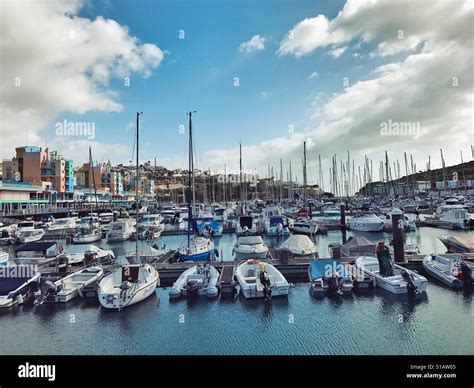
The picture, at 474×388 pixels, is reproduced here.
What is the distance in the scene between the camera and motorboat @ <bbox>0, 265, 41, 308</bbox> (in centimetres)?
1526

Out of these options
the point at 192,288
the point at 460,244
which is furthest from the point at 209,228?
the point at 460,244

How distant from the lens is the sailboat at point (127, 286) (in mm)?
14477

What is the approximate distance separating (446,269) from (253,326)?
1205 cm

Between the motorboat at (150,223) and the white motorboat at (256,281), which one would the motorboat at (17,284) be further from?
the motorboat at (150,223)

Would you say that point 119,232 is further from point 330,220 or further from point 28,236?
point 330,220

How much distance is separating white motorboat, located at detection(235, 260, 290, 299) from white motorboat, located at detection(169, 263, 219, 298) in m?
1.41

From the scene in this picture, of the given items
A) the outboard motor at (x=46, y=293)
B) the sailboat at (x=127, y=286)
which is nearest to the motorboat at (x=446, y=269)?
the sailboat at (x=127, y=286)

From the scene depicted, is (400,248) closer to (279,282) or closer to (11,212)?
(279,282)

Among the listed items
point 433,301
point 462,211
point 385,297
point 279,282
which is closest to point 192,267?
point 279,282

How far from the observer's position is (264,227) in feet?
A: 138

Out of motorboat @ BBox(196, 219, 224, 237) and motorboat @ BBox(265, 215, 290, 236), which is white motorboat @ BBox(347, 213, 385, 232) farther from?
motorboat @ BBox(196, 219, 224, 237)

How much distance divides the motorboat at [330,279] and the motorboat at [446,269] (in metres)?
5.07

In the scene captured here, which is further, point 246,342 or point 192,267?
point 192,267
